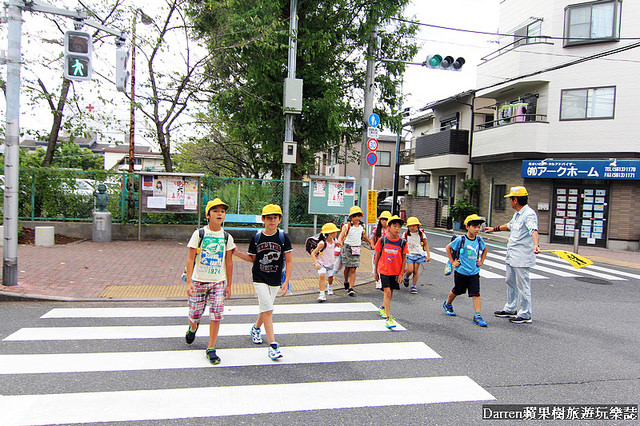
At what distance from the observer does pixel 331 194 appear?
1287 cm

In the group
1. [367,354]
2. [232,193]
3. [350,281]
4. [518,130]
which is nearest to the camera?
[367,354]

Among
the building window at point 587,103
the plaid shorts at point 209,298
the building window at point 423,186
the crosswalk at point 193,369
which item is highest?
the building window at point 587,103

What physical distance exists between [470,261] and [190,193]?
874cm

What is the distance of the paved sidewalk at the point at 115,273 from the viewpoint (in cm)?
683

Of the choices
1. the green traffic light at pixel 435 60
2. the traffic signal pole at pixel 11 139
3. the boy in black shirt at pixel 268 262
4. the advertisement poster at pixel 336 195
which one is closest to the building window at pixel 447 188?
the advertisement poster at pixel 336 195

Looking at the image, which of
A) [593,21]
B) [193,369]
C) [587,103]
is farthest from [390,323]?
[593,21]

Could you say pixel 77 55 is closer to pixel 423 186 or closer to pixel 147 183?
pixel 147 183

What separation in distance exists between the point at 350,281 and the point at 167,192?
684 cm

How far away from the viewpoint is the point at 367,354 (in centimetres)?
470

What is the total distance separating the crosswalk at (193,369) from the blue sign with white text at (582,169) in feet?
49.4

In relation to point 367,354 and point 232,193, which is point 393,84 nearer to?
point 232,193

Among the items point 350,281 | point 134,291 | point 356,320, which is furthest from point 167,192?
point 356,320

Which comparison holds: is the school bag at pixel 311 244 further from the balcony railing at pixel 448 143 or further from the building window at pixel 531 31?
the balcony railing at pixel 448 143

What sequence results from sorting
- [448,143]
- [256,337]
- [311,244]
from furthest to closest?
[448,143]
[311,244]
[256,337]
